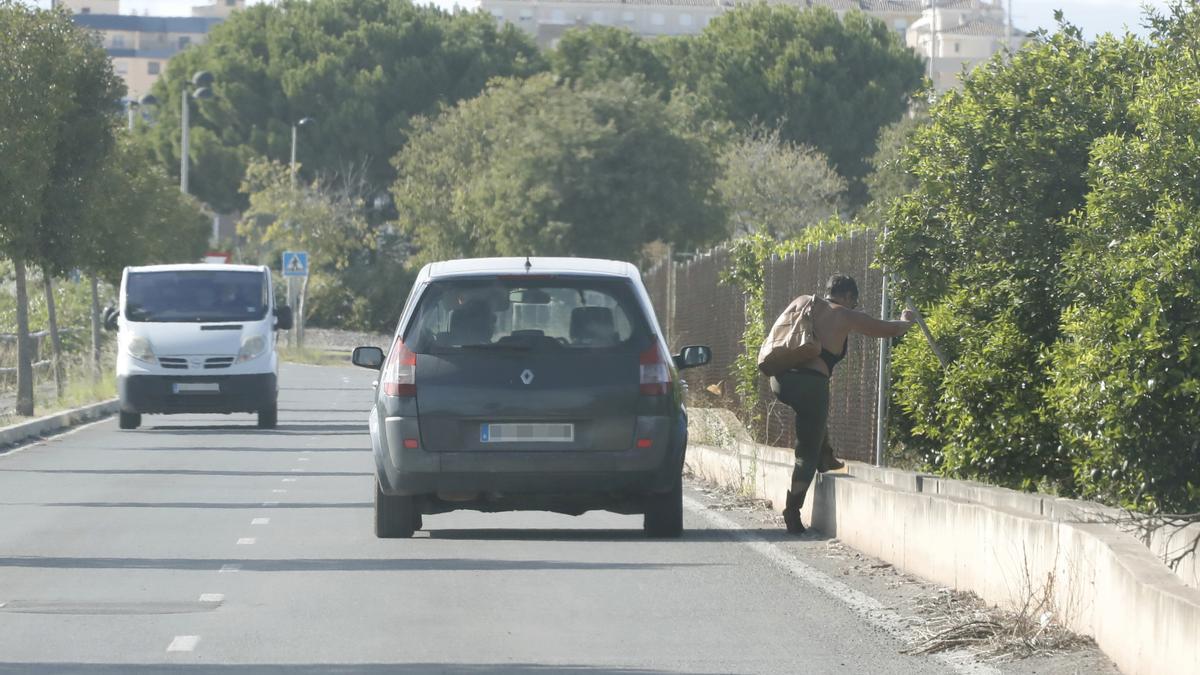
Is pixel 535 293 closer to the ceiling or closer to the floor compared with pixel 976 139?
closer to the floor

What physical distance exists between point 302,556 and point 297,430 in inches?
605

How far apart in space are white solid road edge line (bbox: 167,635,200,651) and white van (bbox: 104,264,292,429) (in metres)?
18.5

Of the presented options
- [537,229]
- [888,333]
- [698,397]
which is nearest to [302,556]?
[888,333]

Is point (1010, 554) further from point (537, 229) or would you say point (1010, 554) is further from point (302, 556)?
point (537, 229)

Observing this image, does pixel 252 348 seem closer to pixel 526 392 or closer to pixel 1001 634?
pixel 526 392

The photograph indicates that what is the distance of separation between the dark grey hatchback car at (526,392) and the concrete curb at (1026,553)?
4.20 feet

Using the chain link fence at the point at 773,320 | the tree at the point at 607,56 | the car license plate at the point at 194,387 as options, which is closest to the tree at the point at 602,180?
the tree at the point at 607,56

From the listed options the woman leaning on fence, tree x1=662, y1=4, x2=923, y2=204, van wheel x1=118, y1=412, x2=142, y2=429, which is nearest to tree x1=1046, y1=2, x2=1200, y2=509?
the woman leaning on fence

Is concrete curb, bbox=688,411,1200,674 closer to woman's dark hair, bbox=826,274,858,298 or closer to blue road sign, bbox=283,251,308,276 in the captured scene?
woman's dark hair, bbox=826,274,858,298

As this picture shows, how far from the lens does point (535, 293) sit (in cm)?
1311

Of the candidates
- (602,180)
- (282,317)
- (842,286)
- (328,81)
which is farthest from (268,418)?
(328,81)

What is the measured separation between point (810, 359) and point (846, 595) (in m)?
3.23

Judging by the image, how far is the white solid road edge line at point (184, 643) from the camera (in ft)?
28.6

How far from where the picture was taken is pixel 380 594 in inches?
414
